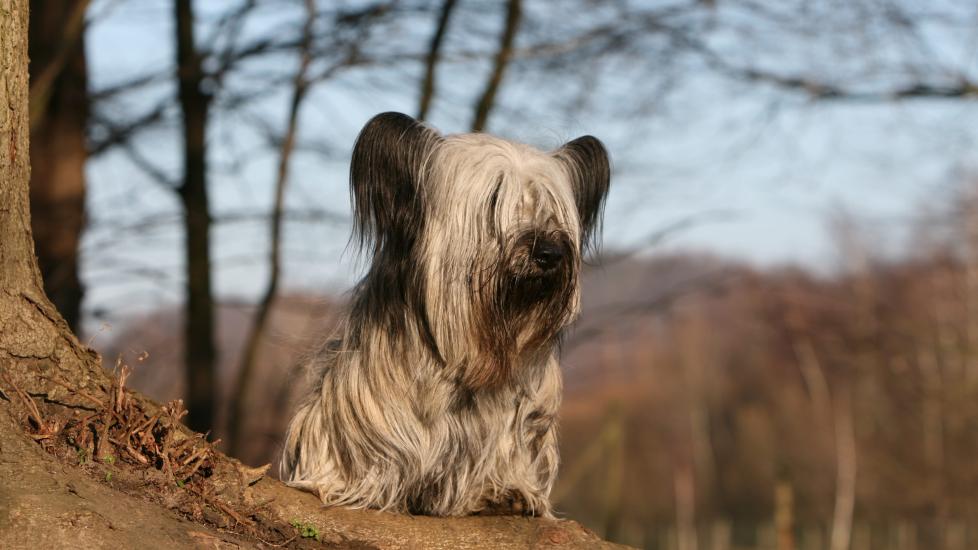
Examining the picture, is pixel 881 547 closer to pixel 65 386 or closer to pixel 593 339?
pixel 593 339

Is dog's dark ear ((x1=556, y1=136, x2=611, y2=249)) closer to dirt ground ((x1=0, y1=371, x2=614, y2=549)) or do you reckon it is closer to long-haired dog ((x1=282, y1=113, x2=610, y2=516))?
long-haired dog ((x1=282, y1=113, x2=610, y2=516))

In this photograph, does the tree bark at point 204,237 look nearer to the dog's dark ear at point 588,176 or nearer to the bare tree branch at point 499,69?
the bare tree branch at point 499,69

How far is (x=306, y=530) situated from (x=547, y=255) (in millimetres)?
1411

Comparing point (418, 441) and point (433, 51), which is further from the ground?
point (418, 441)

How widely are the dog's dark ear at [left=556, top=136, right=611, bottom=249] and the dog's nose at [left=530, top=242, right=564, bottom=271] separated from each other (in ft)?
1.89

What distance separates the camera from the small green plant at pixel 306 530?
147 inches

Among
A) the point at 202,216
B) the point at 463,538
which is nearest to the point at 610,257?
the point at 202,216

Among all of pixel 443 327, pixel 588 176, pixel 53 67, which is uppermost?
pixel 53 67

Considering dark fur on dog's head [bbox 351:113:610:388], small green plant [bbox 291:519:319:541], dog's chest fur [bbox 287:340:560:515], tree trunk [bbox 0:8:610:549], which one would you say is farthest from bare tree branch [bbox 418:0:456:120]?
small green plant [bbox 291:519:319:541]

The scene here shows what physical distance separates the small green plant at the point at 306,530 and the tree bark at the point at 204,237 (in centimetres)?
664

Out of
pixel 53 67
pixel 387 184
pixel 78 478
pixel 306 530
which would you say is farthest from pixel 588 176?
pixel 53 67

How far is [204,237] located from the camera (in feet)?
32.9

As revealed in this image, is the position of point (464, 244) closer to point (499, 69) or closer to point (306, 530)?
point (306, 530)

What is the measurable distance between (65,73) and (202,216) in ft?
5.56
